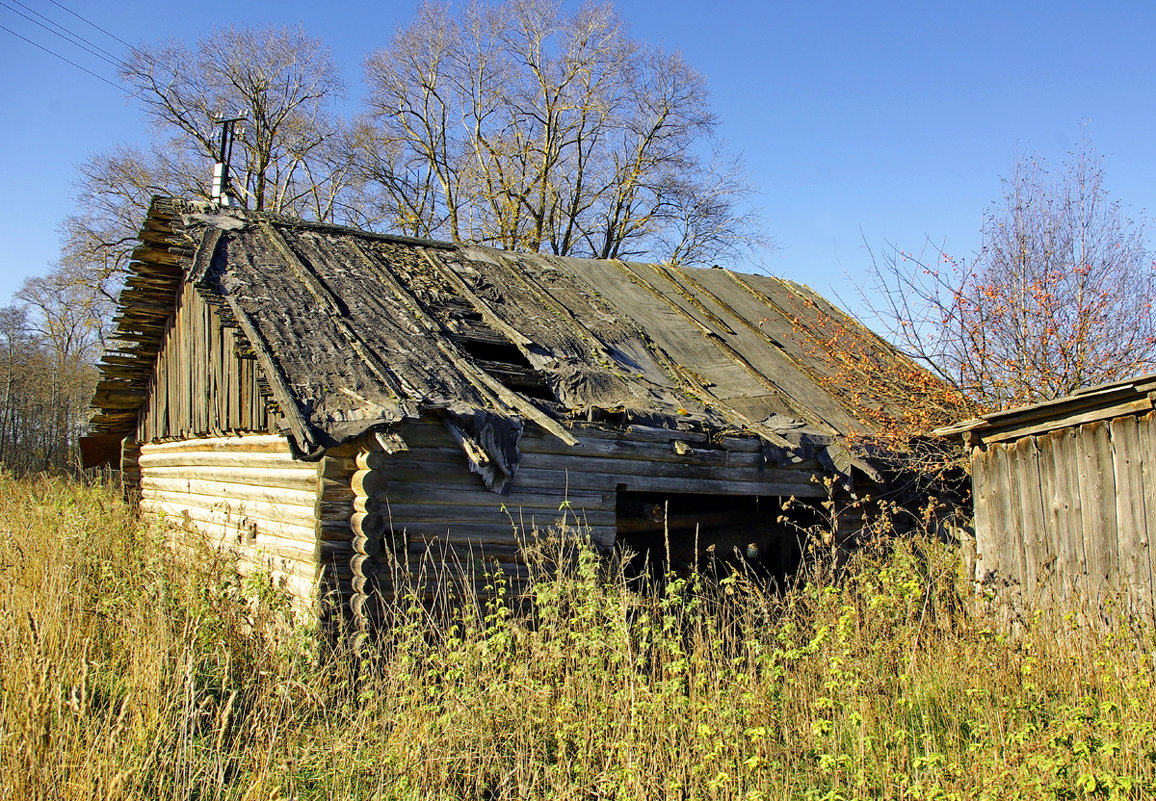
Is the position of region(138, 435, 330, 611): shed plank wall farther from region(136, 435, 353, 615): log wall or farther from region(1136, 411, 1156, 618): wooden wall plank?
region(1136, 411, 1156, 618): wooden wall plank

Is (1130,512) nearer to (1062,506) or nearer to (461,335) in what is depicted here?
(1062,506)

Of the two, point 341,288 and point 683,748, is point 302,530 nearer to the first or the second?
point 341,288

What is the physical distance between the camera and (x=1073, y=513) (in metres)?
6.38

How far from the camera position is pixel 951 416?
955cm

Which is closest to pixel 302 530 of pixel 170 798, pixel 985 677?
pixel 170 798

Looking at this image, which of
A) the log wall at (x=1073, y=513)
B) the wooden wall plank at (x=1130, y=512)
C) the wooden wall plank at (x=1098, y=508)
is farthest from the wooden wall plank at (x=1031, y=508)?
the wooden wall plank at (x=1130, y=512)

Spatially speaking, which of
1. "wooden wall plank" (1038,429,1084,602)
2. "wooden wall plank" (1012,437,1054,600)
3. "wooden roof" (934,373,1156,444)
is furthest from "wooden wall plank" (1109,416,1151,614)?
"wooden wall plank" (1012,437,1054,600)

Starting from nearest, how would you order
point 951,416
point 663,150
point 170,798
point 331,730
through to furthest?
point 170,798 → point 331,730 → point 951,416 → point 663,150

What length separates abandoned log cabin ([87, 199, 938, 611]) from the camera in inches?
249

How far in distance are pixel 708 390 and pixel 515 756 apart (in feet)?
17.7

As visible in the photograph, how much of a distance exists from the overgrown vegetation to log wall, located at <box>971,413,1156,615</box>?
759 millimetres

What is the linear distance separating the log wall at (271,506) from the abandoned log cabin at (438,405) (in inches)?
1.0

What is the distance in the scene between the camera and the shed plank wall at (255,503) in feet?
21.5

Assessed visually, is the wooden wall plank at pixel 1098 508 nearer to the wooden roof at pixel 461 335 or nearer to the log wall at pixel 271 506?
the wooden roof at pixel 461 335
